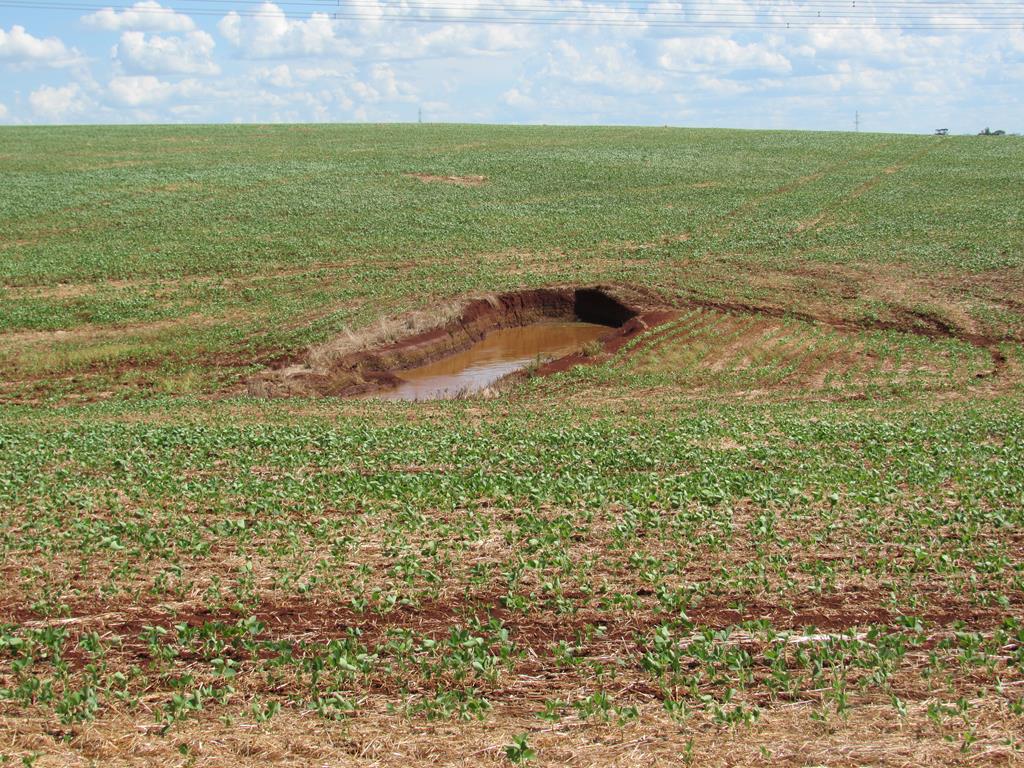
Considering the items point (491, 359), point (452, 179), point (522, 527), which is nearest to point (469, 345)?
point (491, 359)

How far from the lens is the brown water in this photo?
25906 millimetres

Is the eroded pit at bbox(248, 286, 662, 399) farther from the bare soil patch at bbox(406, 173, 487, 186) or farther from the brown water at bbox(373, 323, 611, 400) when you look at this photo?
the bare soil patch at bbox(406, 173, 487, 186)

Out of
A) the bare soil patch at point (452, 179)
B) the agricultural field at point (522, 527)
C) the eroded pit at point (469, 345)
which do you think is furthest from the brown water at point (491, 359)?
the bare soil patch at point (452, 179)

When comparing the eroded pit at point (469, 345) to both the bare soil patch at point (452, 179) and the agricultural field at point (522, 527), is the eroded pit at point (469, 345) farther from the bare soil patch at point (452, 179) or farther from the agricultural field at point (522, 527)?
the bare soil patch at point (452, 179)

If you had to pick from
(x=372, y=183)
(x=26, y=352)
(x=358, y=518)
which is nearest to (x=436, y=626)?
(x=358, y=518)

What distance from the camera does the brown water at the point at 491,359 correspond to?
85.0 ft

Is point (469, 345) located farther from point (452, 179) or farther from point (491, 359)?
point (452, 179)

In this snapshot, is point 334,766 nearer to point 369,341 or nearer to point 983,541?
point 983,541

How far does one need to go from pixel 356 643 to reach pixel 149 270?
31712mm

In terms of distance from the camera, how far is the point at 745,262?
124ft

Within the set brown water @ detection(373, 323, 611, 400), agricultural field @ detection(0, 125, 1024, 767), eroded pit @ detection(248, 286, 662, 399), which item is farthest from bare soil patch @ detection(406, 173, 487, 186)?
brown water @ detection(373, 323, 611, 400)

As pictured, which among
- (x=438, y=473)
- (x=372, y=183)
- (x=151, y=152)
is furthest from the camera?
(x=151, y=152)

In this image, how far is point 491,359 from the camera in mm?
29703

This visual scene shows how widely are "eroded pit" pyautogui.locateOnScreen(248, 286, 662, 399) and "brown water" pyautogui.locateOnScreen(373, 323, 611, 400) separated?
30 mm
